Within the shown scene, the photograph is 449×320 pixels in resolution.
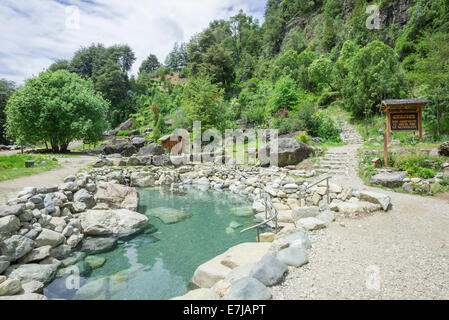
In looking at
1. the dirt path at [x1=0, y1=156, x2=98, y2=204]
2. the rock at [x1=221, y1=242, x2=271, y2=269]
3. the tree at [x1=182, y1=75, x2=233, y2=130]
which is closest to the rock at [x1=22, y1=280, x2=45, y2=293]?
the dirt path at [x1=0, y1=156, x2=98, y2=204]

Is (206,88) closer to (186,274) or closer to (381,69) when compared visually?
(381,69)

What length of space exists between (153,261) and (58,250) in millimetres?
2119

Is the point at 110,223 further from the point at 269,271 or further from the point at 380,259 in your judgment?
the point at 380,259

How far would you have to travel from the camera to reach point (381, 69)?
16797mm

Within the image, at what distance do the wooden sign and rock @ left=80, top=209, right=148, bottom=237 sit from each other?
11.3m

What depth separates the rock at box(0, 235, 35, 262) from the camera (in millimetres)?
4059

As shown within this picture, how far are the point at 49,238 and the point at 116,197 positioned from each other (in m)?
3.02

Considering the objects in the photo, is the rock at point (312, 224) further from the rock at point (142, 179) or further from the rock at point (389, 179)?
the rock at point (142, 179)

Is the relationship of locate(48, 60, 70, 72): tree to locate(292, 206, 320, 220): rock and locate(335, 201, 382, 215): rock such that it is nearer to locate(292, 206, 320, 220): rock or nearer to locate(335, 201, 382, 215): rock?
locate(292, 206, 320, 220): rock

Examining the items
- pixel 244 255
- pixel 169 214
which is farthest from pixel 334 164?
pixel 244 255

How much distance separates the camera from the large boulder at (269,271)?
294 cm

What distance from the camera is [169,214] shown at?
768cm

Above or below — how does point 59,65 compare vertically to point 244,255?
above
